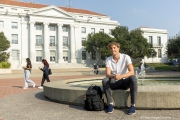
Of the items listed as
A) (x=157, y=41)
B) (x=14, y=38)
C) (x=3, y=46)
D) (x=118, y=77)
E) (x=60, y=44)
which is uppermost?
(x=157, y=41)

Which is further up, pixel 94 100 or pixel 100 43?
pixel 100 43

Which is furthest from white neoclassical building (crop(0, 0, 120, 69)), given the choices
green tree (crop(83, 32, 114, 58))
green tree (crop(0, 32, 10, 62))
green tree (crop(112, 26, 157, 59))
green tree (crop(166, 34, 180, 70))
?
green tree (crop(166, 34, 180, 70))

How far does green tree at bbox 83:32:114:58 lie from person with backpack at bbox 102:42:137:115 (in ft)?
144

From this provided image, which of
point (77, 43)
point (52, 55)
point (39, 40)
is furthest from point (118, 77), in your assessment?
point (77, 43)

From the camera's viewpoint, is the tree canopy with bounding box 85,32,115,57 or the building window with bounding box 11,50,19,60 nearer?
the tree canopy with bounding box 85,32,115,57

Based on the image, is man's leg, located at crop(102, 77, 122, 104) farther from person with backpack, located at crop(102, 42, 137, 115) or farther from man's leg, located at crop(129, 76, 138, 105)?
man's leg, located at crop(129, 76, 138, 105)

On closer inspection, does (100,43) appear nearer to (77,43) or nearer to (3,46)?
(77,43)

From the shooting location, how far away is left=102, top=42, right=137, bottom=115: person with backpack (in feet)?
16.5

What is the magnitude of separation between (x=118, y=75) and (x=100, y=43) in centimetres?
4693

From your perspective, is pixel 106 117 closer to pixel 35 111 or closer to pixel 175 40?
pixel 35 111

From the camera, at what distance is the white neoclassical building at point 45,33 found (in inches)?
2044

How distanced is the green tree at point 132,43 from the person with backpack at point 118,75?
44.4 m

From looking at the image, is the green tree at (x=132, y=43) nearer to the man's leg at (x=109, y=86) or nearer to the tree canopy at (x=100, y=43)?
the tree canopy at (x=100, y=43)

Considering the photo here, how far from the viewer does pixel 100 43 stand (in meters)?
51.7
